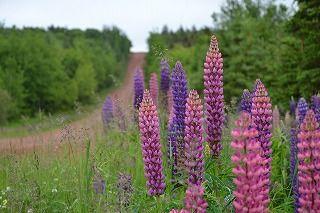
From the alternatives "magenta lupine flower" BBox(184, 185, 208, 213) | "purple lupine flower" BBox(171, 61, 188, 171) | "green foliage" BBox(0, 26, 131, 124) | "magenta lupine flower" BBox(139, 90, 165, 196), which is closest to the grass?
"magenta lupine flower" BBox(139, 90, 165, 196)

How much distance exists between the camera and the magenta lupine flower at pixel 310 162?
2.59m

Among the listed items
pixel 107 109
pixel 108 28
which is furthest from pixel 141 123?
pixel 108 28

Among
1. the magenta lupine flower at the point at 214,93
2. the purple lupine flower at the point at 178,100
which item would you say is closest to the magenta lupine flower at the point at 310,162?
the magenta lupine flower at the point at 214,93

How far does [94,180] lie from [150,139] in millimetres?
1680

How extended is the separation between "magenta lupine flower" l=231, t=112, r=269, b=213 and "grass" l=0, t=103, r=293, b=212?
0.88 metres

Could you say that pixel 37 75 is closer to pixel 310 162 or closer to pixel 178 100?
pixel 178 100

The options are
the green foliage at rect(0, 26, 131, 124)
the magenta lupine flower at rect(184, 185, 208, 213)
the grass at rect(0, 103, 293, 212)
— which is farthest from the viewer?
the green foliage at rect(0, 26, 131, 124)

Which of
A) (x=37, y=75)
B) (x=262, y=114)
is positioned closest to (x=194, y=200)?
(x=262, y=114)

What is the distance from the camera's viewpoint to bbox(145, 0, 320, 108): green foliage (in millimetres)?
16469

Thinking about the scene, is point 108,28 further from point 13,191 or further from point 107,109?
point 13,191

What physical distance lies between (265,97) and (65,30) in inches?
3438

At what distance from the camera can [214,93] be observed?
475 centimetres

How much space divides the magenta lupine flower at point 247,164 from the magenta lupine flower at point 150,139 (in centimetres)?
169

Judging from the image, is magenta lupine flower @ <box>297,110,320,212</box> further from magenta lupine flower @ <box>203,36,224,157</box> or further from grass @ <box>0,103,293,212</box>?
magenta lupine flower @ <box>203,36,224,157</box>
